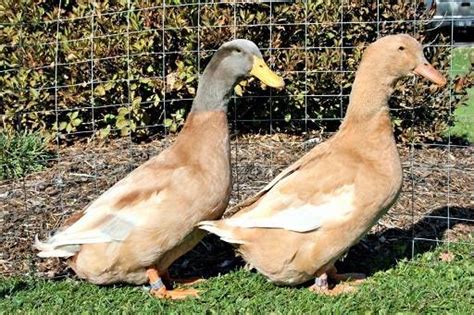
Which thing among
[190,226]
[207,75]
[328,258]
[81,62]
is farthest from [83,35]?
[328,258]

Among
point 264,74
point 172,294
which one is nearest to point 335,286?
point 172,294

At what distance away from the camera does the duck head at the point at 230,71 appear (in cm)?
470

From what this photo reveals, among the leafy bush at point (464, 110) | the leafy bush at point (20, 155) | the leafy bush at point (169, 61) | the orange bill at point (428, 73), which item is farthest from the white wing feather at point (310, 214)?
the leafy bush at point (20, 155)

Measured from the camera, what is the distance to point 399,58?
4.57 m

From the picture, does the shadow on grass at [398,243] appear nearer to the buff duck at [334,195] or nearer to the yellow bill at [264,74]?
the buff duck at [334,195]

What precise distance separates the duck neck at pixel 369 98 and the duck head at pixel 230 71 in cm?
45

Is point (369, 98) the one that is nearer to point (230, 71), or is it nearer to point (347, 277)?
point (230, 71)

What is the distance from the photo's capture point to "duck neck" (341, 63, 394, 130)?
4.59 m

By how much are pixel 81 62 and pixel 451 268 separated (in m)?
3.34

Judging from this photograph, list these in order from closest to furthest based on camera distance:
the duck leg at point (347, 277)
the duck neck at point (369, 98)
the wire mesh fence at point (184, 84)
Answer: the duck neck at point (369, 98) → the duck leg at point (347, 277) → the wire mesh fence at point (184, 84)

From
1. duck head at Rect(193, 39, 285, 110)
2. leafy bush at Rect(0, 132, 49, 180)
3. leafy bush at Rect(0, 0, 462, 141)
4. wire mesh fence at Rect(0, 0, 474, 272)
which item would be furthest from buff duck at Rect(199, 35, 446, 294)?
leafy bush at Rect(0, 132, 49, 180)

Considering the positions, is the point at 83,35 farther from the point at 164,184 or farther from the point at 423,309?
the point at 423,309

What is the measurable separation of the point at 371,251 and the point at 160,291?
1.48 metres

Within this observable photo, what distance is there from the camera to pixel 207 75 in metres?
4.75
